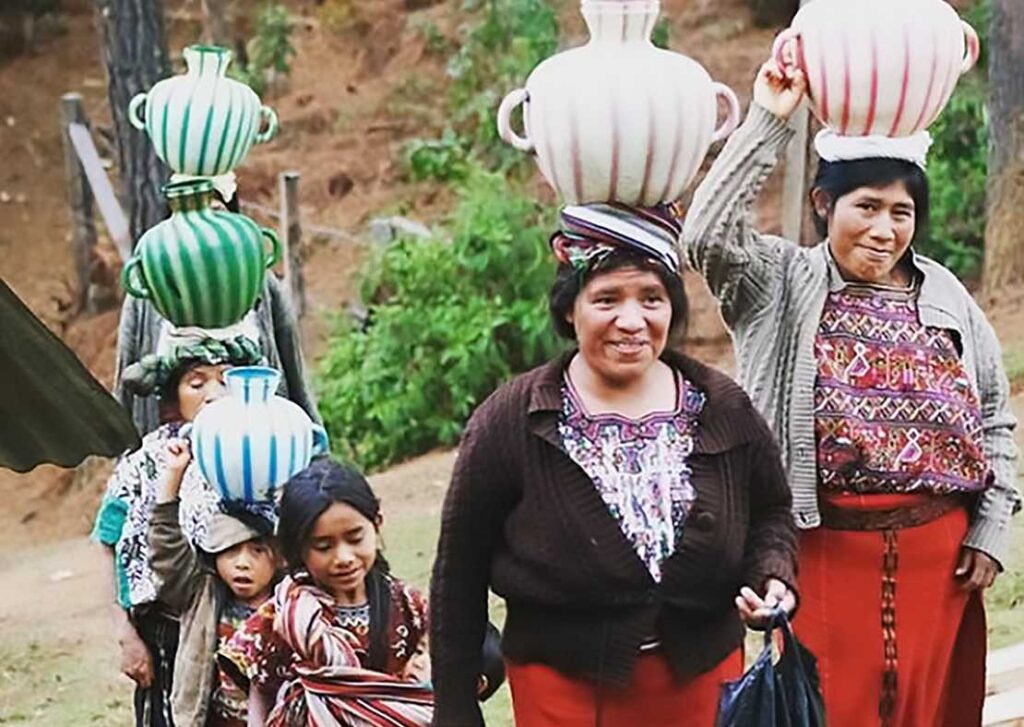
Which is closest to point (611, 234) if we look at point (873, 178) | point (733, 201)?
point (733, 201)

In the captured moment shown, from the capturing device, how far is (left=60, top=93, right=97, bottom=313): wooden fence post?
11.8 meters

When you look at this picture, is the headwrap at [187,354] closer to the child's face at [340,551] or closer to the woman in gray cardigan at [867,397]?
the child's face at [340,551]

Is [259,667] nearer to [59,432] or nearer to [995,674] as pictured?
[59,432]

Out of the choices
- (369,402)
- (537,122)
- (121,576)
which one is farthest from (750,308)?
(369,402)

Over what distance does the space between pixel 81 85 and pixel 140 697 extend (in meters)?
13.3

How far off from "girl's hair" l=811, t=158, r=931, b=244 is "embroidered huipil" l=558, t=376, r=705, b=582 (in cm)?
62

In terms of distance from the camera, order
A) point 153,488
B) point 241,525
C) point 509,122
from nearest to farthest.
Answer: point 509,122, point 241,525, point 153,488

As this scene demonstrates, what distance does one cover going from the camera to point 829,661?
3.33 m

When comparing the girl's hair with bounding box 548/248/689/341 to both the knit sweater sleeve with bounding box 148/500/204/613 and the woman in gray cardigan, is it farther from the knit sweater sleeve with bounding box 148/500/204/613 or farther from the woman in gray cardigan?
the knit sweater sleeve with bounding box 148/500/204/613

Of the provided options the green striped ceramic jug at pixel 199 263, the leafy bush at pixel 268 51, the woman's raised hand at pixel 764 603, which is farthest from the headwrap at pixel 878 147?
the leafy bush at pixel 268 51

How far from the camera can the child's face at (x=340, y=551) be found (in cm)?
301

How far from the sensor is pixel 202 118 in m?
3.62

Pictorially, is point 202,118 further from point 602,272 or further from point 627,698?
point 627,698

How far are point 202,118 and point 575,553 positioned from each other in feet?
4.68
